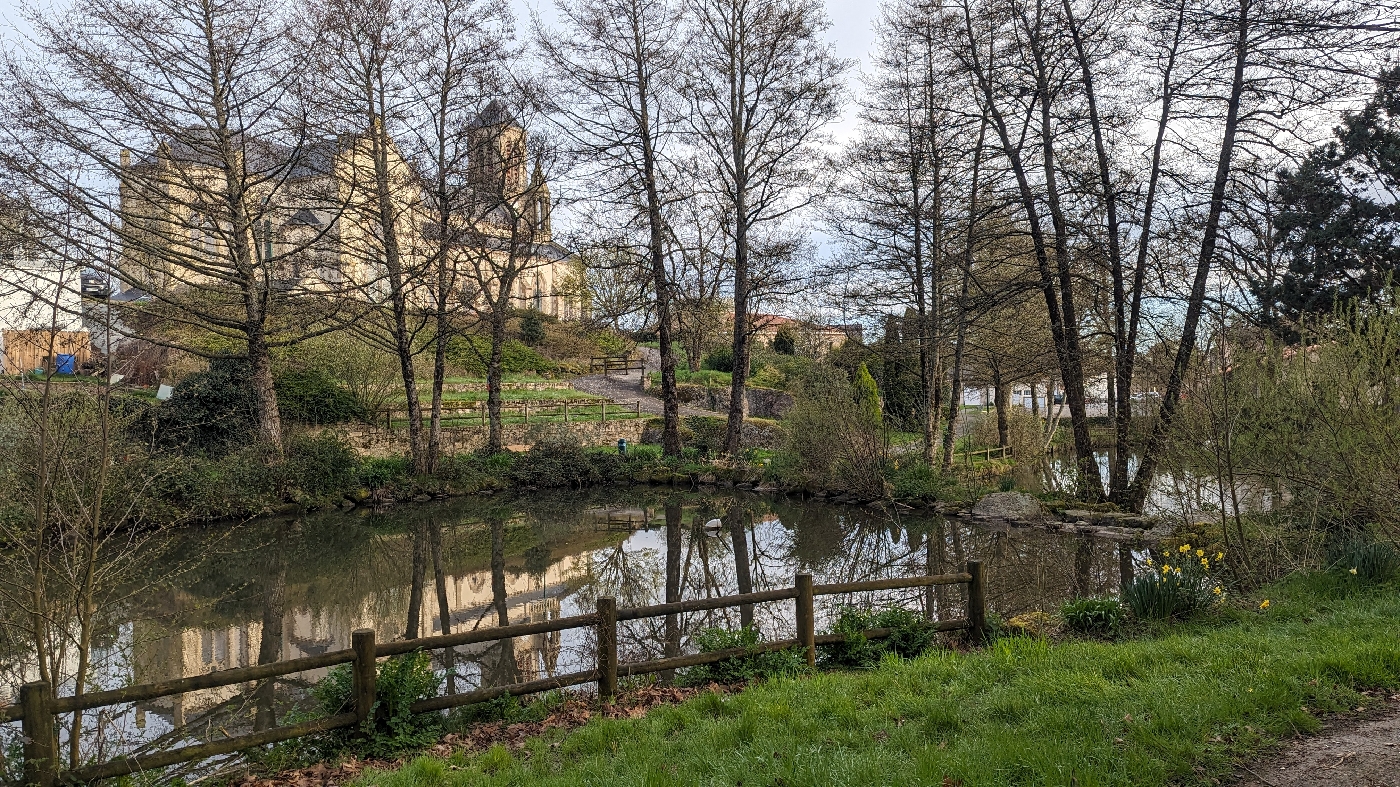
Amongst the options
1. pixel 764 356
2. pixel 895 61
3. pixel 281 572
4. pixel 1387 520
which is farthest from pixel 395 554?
pixel 764 356

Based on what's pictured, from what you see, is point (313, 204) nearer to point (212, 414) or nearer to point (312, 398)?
point (312, 398)

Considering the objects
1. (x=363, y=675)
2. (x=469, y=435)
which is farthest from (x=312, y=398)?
(x=363, y=675)

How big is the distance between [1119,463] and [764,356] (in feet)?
72.2

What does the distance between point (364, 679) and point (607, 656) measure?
180cm

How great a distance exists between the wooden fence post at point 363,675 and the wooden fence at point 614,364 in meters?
31.8

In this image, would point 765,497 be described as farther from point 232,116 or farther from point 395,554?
point 232,116

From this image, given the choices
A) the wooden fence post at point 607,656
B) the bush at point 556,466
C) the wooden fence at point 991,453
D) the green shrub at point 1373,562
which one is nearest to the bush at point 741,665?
the wooden fence post at point 607,656

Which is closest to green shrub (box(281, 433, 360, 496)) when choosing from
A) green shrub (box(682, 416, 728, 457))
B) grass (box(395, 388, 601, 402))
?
grass (box(395, 388, 601, 402))

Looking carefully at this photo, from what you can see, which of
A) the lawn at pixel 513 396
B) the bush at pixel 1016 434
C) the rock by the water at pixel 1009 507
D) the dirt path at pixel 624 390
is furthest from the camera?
the dirt path at pixel 624 390

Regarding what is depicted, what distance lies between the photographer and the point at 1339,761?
165 inches

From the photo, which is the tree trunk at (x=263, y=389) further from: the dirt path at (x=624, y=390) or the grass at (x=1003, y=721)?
the grass at (x=1003, y=721)

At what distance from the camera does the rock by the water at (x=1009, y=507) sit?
15359 millimetres

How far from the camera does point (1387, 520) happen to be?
7.94 meters

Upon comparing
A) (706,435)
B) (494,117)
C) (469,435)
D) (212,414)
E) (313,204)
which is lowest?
(706,435)
